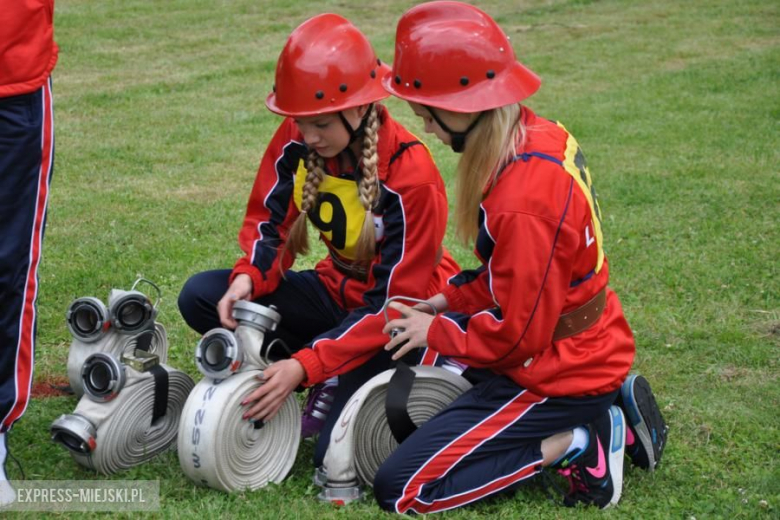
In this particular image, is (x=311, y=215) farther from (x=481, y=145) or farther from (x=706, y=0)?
(x=706, y=0)

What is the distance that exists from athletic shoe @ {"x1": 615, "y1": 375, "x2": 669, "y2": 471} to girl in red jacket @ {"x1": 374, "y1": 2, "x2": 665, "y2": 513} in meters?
0.11

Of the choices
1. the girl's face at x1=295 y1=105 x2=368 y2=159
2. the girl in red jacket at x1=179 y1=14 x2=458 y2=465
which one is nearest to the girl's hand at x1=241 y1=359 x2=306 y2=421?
the girl in red jacket at x1=179 y1=14 x2=458 y2=465

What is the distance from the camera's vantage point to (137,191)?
286 inches

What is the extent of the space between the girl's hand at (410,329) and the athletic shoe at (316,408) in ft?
2.31

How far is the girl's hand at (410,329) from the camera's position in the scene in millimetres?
3453

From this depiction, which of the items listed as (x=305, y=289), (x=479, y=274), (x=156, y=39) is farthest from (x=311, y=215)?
(x=156, y=39)

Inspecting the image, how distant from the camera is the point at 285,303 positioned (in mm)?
4137

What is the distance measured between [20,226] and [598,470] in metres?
2.06

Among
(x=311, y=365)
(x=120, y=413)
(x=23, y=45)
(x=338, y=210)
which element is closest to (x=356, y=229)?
(x=338, y=210)

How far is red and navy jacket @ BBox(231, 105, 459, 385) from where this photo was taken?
372 centimetres

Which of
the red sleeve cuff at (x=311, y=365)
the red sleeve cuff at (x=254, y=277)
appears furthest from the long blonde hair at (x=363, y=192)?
the red sleeve cuff at (x=311, y=365)

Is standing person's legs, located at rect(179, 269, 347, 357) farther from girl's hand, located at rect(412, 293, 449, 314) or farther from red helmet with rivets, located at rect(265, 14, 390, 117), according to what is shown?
red helmet with rivets, located at rect(265, 14, 390, 117)

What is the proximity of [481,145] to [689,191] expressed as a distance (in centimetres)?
420

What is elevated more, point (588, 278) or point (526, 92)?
point (526, 92)
